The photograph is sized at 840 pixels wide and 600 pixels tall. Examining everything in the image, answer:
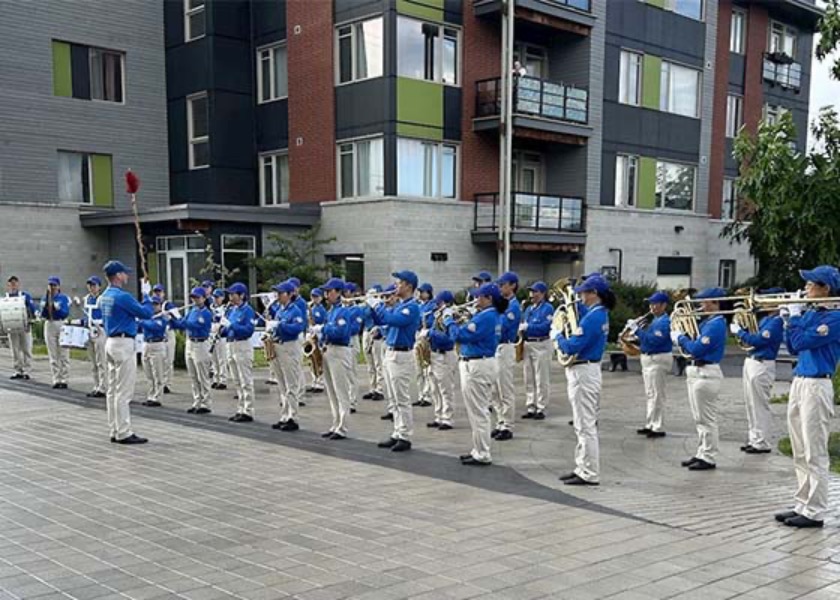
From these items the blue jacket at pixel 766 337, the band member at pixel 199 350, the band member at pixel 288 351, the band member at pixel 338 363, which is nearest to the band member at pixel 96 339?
the band member at pixel 199 350

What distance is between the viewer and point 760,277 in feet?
86.2

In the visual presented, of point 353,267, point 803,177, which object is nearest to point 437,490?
point 803,177

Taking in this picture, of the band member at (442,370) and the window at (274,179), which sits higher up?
→ the window at (274,179)

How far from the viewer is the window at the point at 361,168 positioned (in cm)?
2242

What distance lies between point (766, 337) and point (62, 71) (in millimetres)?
24925

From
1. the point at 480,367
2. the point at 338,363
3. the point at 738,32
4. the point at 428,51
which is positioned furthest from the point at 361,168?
the point at 738,32

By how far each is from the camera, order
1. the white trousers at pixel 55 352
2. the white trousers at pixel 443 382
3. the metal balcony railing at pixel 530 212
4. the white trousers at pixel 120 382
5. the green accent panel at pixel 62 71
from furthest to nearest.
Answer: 1. the green accent panel at pixel 62 71
2. the metal balcony railing at pixel 530 212
3. the white trousers at pixel 55 352
4. the white trousers at pixel 443 382
5. the white trousers at pixel 120 382

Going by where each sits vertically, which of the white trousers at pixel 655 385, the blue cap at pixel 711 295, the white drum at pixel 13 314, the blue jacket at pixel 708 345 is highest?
the blue cap at pixel 711 295

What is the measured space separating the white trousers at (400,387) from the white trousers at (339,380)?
0.69 m

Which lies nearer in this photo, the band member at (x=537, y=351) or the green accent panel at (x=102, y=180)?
the band member at (x=537, y=351)

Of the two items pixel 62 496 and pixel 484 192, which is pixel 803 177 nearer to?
pixel 484 192

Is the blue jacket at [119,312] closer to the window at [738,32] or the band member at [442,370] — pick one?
the band member at [442,370]

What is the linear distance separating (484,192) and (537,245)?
2.45 metres

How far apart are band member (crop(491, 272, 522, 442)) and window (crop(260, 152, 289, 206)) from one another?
50.9 feet
